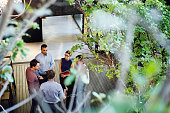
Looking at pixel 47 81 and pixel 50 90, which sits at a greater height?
pixel 47 81

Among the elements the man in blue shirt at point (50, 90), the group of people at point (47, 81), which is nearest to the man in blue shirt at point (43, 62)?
the group of people at point (47, 81)

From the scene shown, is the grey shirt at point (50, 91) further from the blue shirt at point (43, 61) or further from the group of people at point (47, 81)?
the blue shirt at point (43, 61)

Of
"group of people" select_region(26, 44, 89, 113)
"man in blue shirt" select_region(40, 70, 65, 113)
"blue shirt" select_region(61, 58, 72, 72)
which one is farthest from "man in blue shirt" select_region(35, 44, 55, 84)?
"man in blue shirt" select_region(40, 70, 65, 113)

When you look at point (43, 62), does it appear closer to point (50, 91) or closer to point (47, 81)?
point (47, 81)

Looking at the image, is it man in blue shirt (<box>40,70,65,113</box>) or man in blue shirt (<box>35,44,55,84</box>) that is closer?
man in blue shirt (<box>40,70,65,113</box>)

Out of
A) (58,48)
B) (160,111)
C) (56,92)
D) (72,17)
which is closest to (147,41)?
(56,92)

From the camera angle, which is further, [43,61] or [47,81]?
[43,61]

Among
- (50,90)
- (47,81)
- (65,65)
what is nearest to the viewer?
(50,90)

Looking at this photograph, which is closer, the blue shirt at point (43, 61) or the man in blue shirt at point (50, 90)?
the man in blue shirt at point (50, 90)

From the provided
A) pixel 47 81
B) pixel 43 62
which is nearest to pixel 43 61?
pixel 43 62

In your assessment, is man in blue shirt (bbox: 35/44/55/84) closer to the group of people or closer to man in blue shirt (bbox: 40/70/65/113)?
the group of people

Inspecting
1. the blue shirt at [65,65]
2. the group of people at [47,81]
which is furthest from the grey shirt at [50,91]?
the blue shirt at [65,65]

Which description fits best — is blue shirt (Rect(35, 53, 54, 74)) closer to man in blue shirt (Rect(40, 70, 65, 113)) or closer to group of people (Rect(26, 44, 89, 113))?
group of people (Rect(26, 44, 89, 113))

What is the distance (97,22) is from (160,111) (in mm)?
4010
